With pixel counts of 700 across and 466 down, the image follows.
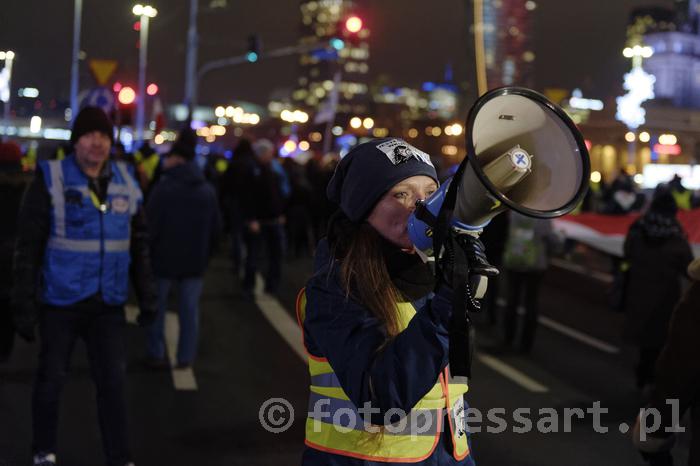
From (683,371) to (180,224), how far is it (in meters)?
5.90

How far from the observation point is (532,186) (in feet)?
7.55

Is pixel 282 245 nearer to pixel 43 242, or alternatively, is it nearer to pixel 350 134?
pixel 43 242

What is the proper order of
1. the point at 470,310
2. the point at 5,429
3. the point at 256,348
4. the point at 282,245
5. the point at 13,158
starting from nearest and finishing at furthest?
the point at 470,310, the point at 5,429, the point at 13,158, the point at 256,348, the point at 282,245

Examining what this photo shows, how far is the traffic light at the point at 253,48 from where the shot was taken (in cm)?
2752

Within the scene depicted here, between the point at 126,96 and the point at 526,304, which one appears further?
the point at 126,96

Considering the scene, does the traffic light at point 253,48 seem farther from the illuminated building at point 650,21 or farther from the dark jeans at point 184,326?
the illuminated building at point 650,21

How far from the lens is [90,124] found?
5.72 meters

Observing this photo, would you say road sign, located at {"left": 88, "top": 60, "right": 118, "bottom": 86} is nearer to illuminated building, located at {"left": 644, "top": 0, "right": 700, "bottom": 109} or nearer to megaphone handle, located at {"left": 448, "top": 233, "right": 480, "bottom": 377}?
megaphone handle, located at {"left": 448, "top": 233, "right": 480, "bottom": 377}

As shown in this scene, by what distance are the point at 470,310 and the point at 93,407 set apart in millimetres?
5859

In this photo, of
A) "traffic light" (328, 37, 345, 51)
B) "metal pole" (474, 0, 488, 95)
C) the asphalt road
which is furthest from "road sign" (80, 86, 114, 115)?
"metal pole" (474, 0, 488, 95)

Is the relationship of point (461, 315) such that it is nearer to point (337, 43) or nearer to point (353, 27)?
point (353, 27)

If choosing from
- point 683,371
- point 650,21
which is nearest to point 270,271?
point 683,371

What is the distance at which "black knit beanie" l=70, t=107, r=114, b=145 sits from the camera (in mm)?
5695

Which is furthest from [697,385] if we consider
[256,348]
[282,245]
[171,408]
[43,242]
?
[282,245]
